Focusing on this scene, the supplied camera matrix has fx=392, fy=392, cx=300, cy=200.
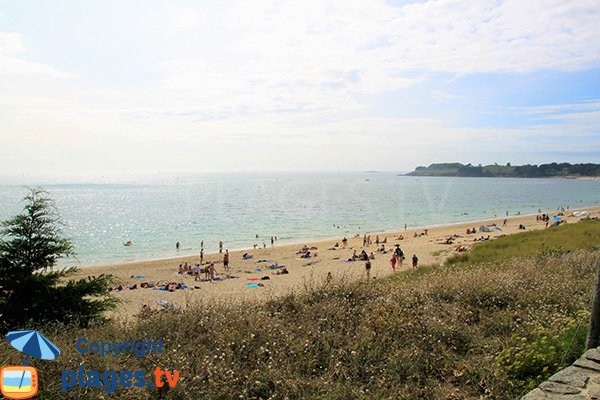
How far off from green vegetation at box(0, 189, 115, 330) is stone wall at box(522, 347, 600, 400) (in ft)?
23.1

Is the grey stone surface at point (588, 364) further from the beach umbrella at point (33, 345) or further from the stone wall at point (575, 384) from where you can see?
the beach umbrella at point (33, 345)

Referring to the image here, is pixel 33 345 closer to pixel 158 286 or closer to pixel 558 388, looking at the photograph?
pixel 558 388

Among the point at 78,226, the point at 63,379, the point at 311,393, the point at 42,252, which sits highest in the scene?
the point at 42,252

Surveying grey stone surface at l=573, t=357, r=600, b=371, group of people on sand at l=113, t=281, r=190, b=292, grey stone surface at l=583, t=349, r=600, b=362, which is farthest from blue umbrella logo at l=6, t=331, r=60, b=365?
group of people on sand at l=113, t=281, r=190, b=292

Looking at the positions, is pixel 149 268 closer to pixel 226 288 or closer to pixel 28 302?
pixel 226 288

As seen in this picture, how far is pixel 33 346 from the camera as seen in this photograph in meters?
4.61

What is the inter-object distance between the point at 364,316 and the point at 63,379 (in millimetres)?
4327

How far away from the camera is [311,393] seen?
4641 mm

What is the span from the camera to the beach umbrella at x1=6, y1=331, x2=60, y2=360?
179 inches

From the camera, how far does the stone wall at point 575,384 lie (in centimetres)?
386

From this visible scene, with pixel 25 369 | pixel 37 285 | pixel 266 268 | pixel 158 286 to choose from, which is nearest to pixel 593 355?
pixel 25 369

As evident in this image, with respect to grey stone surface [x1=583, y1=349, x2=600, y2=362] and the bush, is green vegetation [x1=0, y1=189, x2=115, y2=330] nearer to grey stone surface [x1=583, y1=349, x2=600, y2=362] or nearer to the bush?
the bush

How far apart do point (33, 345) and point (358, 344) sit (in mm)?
4112

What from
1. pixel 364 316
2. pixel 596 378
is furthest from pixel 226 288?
pixel 596 378
